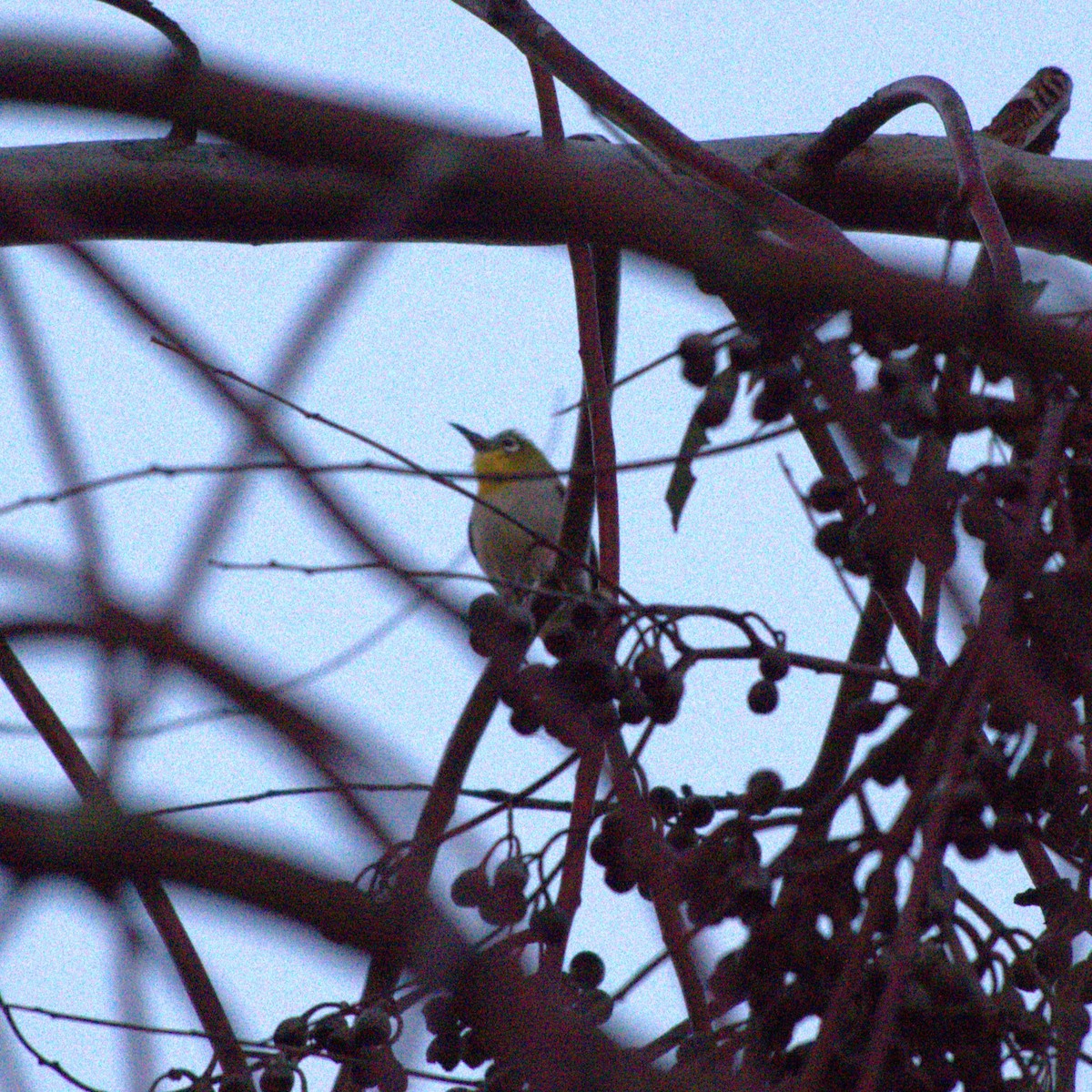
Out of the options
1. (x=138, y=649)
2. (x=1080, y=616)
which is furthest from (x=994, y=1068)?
(x=138, y=649)

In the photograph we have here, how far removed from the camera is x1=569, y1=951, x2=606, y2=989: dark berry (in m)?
1.85

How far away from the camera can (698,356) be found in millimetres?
1422

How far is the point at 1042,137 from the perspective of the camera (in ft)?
9.78

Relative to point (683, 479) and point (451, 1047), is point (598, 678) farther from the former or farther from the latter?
point (683, 479)

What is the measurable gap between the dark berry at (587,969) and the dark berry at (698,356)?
78 centimetres

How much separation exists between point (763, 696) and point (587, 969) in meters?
0.41

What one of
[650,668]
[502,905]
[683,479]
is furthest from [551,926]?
[683,479]

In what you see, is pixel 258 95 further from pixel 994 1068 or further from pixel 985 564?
pixel 994 1068

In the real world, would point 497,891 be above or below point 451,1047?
above

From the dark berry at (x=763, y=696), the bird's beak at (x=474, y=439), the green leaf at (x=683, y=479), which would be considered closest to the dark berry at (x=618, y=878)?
the dark berry at (x=763, y=696)

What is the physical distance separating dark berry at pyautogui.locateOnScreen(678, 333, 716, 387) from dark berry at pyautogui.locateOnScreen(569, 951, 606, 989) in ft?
2.54

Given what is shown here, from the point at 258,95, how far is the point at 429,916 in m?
0.39

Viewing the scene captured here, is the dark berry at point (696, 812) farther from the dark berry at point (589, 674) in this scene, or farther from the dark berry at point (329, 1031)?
the dark berry at point (329, 1031)

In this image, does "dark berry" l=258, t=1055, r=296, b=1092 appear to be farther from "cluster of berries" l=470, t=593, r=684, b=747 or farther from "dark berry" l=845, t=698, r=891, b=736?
"dark berry" l=845, t=698, r=891, b=736
